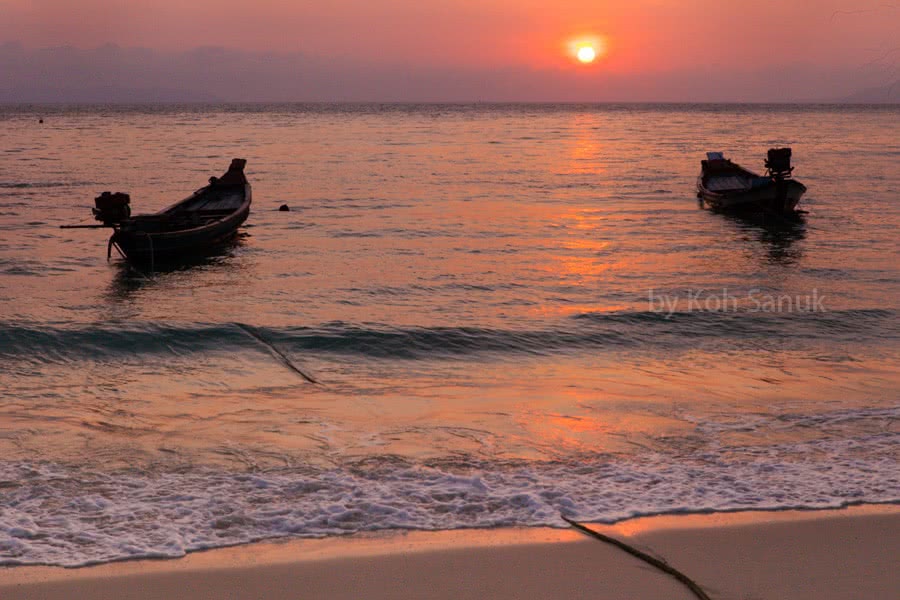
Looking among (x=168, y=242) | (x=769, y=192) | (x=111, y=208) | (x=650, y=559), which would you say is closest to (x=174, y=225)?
(x=168, y=242)

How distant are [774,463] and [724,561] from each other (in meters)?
2.29

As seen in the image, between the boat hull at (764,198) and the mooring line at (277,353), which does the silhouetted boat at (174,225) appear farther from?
the boat hull at (764,198)

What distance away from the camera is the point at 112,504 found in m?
6.78

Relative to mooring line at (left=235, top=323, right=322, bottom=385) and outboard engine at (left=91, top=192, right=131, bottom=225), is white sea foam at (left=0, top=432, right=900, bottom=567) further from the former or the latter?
outboard engine at (left=91, top=192, right=131, bottom=225)

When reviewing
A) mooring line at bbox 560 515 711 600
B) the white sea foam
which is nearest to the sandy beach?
mooring line at bbox 560 515 711 600

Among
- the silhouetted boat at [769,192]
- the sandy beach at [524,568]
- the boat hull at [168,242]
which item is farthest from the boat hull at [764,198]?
the sandy beach at [524,568]

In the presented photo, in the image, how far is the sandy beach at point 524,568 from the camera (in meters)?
5.34

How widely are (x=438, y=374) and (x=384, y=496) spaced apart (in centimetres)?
548

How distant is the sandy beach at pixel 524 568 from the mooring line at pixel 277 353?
5.98m

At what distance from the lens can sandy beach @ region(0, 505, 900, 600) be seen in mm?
5340

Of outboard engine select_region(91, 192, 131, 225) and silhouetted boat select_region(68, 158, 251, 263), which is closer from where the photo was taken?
outboard engine select_region(91, 192, 131, 225)

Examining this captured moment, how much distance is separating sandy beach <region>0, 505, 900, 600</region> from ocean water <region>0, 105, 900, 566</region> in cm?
29

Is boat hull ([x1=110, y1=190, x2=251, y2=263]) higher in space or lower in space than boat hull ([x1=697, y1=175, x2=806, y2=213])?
lower

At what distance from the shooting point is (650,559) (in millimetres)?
5719
